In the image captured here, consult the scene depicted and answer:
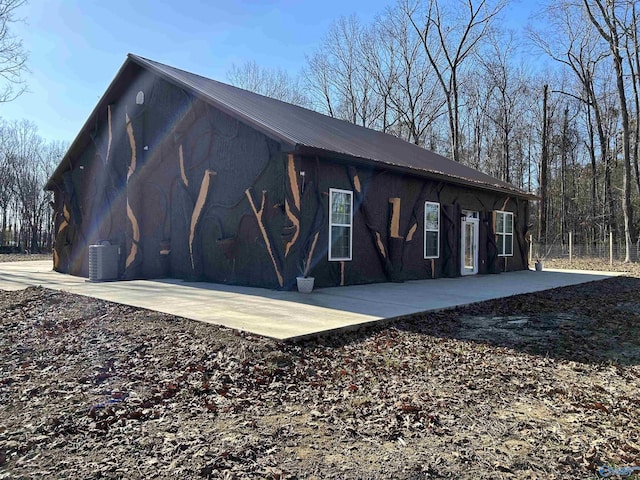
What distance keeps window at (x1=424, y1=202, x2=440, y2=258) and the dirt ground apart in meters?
6.37

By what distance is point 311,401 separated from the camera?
147 inches

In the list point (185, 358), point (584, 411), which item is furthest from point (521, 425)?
point (185, 358)

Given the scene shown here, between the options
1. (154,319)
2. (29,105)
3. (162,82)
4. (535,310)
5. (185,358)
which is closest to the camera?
(185,358)

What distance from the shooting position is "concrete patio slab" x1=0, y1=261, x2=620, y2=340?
232 inches

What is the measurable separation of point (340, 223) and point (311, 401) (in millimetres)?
6686

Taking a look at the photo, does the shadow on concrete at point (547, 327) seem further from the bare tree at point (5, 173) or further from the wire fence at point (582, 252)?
the bare tree at point (5, 173)

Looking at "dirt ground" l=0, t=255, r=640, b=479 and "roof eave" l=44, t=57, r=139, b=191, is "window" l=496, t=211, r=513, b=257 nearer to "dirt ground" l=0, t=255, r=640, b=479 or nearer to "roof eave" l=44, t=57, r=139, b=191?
"dirt ground" l=0, t=255, r=640, b=479

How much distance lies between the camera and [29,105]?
17.7 meters

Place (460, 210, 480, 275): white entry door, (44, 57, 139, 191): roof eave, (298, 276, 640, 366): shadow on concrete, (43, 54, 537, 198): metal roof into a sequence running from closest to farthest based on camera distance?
(298, 276, 640, 366): shadow on concrete < (43, 54, 537, 198): metal roof < (44, 57, 139, 191): roof eave < (460, 210, 480, 275): white entry door

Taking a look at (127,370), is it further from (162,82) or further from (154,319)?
(162,82)

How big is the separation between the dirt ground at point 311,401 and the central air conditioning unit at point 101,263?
494 centimetres

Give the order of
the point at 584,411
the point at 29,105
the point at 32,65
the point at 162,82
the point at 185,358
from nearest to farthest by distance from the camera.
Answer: the point at 584,411, the point at 185,358, the point at 162,82, the point at 32,65, the point at 29,105

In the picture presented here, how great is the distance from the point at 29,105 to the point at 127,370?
1725cm

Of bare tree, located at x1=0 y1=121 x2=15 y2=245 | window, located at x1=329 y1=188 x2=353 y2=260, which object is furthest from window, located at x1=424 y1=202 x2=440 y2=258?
bare tree, located at x1=0 y1=121 x2=15 y2=245
